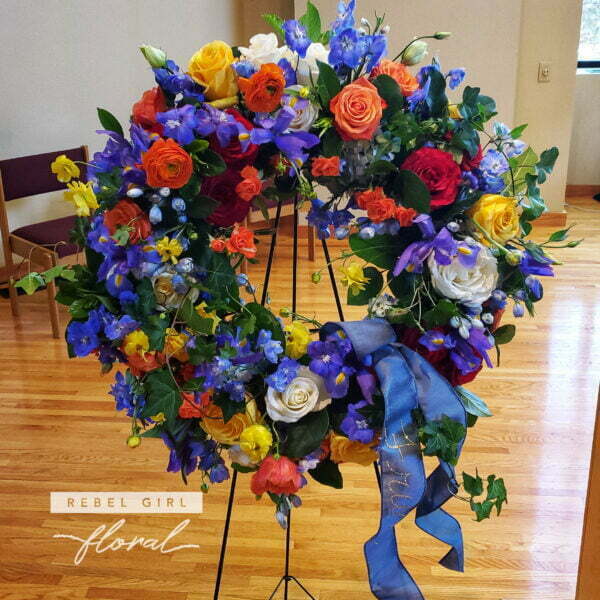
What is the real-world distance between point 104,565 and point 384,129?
1513 mm

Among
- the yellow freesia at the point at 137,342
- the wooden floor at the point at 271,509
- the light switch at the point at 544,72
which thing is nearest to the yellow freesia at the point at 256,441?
the yellow freesia at the point at 137,342

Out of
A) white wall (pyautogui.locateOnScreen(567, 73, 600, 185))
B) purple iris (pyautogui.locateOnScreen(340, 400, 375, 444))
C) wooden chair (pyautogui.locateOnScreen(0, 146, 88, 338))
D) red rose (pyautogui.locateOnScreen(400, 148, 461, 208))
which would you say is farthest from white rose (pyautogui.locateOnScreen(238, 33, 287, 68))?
white wall (pyautogui.locateOnScreen(567, 73, 600, 185))

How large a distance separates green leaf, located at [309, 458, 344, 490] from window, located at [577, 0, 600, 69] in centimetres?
514

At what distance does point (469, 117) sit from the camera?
4.59ft

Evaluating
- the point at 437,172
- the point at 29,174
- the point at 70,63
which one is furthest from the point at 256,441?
the point at 70,63

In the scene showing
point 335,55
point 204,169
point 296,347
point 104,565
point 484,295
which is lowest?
point 104,565

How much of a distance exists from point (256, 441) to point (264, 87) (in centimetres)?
61

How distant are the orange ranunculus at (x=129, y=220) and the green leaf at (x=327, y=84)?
38 centimetres

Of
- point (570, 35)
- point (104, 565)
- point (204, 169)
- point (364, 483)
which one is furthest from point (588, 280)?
point (204, 169)

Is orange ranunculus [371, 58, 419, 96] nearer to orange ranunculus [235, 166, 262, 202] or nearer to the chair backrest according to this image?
orange ranunculus [235, 166, 262, 202]

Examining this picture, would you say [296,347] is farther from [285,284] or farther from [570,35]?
[570,35]

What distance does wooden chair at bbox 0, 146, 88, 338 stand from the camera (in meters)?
3.75

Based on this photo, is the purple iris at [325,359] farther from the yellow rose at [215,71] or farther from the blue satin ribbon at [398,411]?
the yellow rose at [215,71]

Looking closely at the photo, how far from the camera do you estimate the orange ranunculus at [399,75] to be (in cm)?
145
